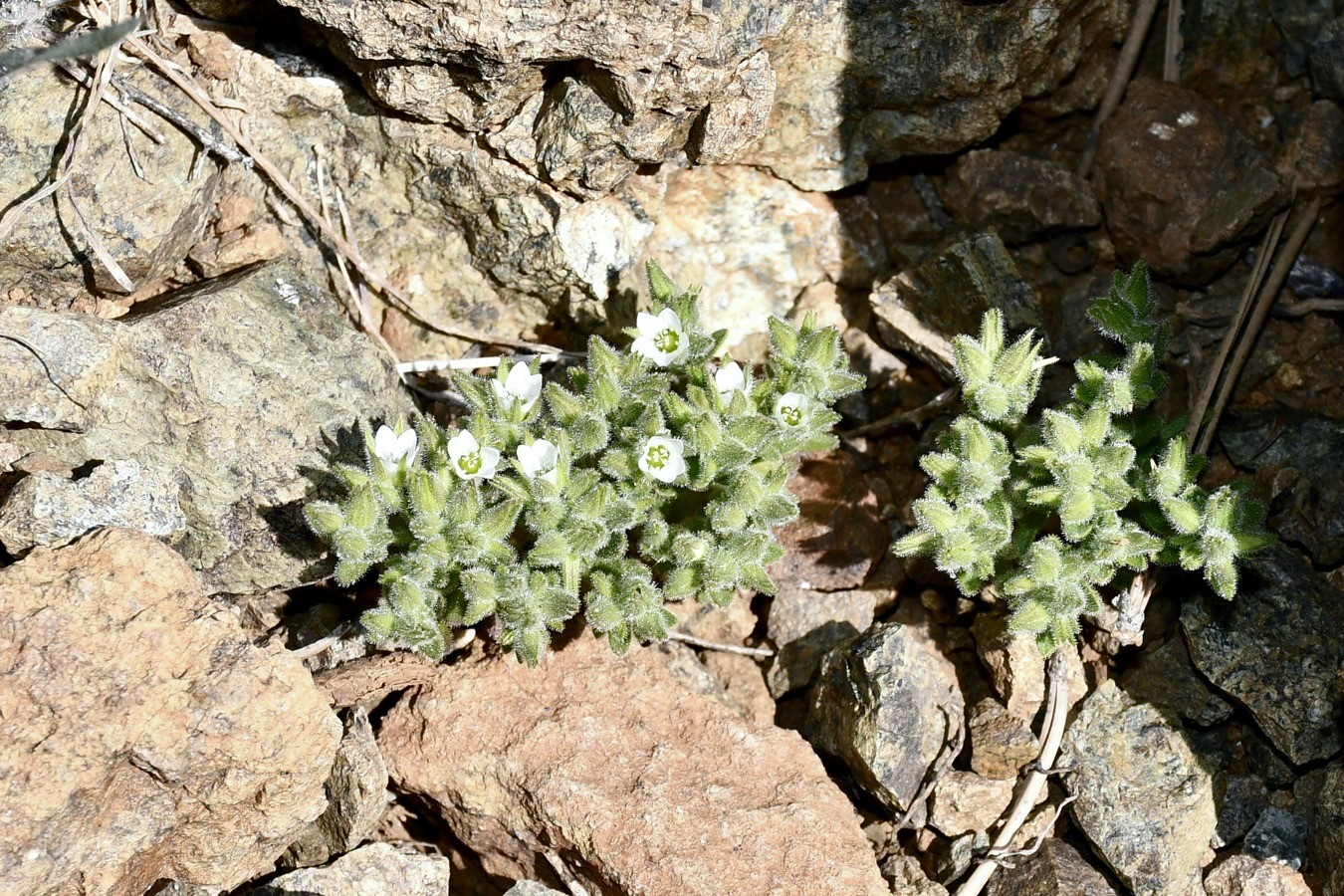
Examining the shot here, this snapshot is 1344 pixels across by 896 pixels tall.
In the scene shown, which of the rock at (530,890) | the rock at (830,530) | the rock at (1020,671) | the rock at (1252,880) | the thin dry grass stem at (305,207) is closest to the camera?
the rock at (530,890)

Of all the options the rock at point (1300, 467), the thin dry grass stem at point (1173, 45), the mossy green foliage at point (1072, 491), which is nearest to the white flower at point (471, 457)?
the mossy green foliage at point (1072, 491)

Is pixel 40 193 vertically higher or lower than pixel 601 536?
higher

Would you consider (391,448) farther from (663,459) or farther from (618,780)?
(618,780)

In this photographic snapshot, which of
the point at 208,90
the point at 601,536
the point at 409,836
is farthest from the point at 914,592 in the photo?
the point at 208,90

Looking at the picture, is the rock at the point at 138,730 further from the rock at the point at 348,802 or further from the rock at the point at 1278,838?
the rock at the point at 1278,838

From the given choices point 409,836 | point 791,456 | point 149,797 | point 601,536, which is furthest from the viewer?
point 791,456

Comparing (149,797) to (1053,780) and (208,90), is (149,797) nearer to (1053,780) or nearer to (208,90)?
(208,90)

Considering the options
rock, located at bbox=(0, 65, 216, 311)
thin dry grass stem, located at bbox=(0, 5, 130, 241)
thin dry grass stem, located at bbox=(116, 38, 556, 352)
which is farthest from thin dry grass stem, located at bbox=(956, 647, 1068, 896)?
thin dry grass stem, located at bbox=(0, 5, 130, 241)

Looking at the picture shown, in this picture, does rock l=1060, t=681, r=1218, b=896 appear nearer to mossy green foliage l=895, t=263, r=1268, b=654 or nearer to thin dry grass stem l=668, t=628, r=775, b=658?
mossy green foliage l=895, t=263, r=1268, b=654
